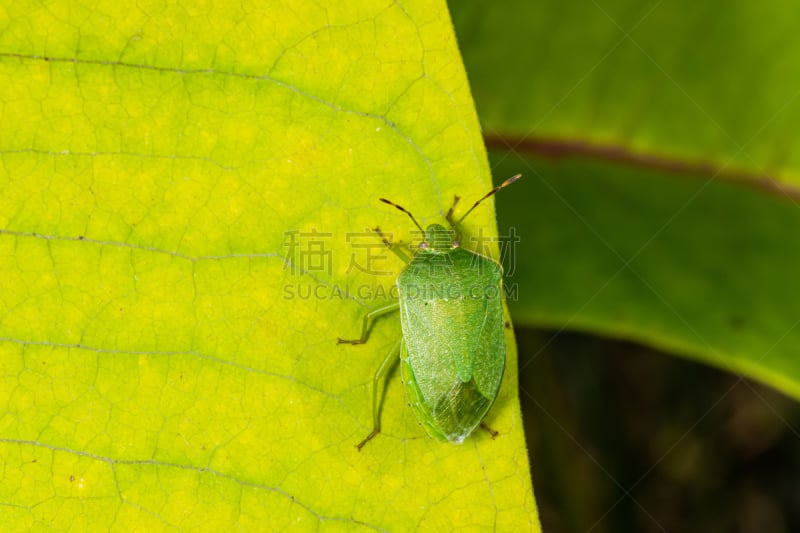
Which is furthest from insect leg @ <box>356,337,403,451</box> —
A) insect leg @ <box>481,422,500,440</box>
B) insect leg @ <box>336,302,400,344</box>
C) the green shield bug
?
insect leg @ <box>481,422,500,440</box>

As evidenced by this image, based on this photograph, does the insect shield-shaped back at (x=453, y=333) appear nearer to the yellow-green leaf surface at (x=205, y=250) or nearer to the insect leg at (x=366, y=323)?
the insect leg at (x=366, y=323)

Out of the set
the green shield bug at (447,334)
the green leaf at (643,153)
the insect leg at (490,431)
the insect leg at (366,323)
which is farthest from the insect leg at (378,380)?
the green leaf at (643,153)

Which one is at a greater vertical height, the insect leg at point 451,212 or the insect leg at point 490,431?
the insect leg at point 451,212

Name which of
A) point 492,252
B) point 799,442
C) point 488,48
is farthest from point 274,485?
point 799,442

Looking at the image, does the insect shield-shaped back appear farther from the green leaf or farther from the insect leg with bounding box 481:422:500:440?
the green leaf

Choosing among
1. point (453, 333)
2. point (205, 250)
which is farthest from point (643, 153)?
point (205, 250)

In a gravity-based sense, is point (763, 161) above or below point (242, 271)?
below

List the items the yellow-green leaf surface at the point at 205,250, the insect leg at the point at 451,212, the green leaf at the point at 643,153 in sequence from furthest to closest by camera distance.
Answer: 1. the green leaf at the point at 643,153
2. the insect leg at the point at 451,212
3. the yellow-green leaf surface at the point at 205,250

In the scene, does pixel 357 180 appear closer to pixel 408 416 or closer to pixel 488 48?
pixel 408 416
